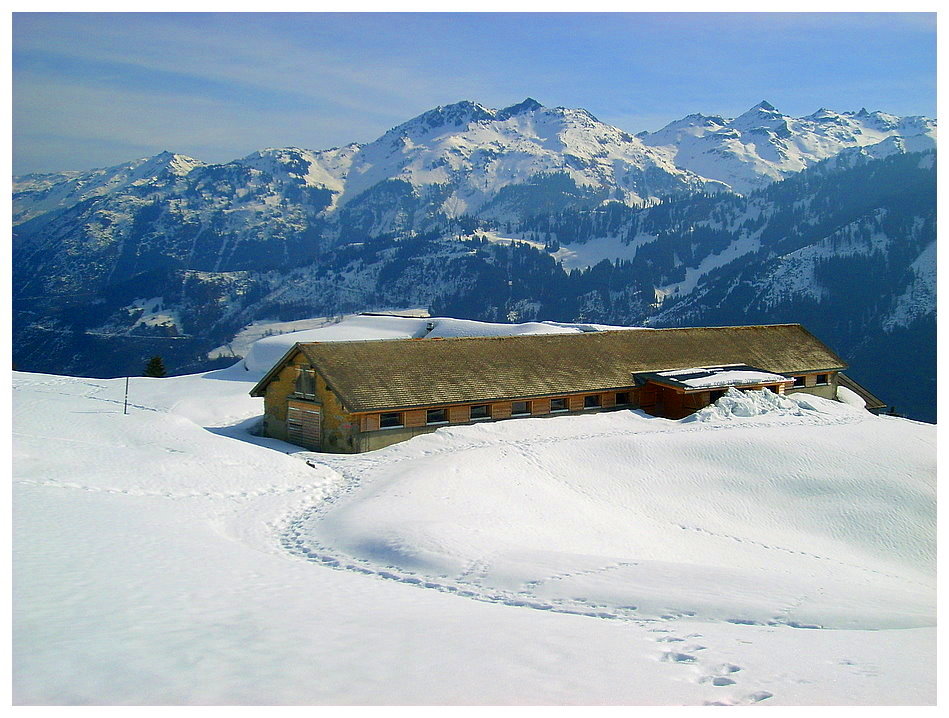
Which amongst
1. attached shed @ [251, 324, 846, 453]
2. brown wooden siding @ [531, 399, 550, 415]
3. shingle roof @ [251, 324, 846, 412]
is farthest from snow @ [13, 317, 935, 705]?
shingle roof @ [251, 324, 846, 412]

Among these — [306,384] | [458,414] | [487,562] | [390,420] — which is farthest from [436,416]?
[487,562]

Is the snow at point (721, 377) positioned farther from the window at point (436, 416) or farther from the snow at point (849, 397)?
the window at point (436, 416)

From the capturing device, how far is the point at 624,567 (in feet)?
50.9

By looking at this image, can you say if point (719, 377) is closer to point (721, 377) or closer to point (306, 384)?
point (721, 377)

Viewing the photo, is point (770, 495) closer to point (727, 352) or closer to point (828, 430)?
point (828, 430)

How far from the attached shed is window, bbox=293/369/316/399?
44mm

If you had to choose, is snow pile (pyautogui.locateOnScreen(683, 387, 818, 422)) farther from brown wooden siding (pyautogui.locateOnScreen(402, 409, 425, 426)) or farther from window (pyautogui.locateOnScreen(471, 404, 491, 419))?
brown wooden siding (pyautogui.locateOnScreen(402, 409, 425, 426))

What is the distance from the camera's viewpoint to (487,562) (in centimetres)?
1603

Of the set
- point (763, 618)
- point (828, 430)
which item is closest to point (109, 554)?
point (763, 618)

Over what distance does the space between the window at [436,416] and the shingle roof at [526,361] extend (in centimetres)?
55

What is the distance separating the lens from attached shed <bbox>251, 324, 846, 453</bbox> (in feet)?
99.6

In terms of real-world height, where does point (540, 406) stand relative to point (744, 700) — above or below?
above

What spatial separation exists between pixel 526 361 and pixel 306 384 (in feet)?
34.6

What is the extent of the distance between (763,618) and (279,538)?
11661 millimetres
